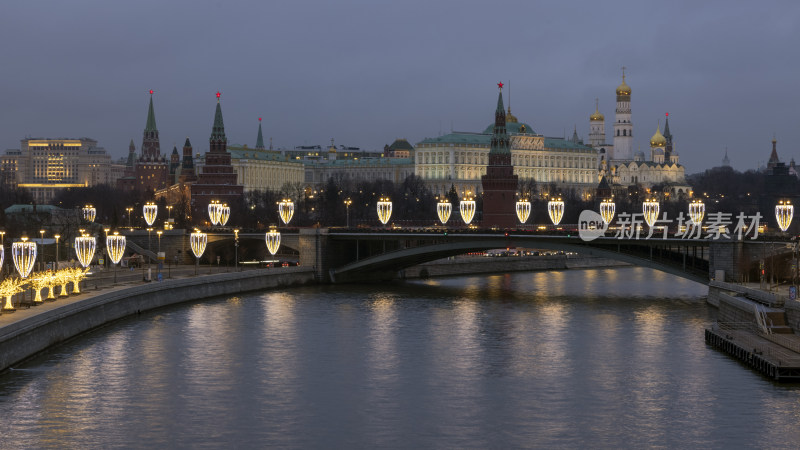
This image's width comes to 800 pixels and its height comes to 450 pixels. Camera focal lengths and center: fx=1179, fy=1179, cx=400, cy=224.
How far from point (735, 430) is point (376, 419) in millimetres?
10324

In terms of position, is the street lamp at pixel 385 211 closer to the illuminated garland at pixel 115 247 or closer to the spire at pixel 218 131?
the illuminated garland at pixel 115 247

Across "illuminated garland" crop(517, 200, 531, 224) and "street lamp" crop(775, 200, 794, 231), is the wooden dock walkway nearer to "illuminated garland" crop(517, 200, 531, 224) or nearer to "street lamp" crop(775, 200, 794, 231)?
"street lamp" crop(775, 200, 794, 231)

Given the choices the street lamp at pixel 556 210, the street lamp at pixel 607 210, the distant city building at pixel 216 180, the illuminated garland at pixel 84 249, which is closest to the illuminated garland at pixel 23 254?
the illuminated garland at pixel 84 249

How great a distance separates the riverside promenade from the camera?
4184cm

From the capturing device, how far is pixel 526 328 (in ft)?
177

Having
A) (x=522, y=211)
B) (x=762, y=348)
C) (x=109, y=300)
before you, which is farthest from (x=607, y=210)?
(x=762, y=348)

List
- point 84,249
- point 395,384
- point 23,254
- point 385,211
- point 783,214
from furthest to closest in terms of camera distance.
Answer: point 385,211
point 783,214
point 84,249
point 23,254
point 395,384

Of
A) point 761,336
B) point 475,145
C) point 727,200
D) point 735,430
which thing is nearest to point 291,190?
point 475,145

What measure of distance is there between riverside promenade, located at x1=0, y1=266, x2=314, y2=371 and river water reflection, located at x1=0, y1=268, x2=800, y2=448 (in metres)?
0.80

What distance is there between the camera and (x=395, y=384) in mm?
39938

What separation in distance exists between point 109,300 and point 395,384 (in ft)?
61.1

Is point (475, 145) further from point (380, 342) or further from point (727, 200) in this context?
point (380, 342)

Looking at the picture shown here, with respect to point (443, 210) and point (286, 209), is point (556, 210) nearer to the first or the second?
point (443, 210)

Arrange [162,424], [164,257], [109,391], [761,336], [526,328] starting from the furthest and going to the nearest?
1. [164,257]
2. [526,328]
3. [761,336]
4. [109,391]
5. [162,424]
